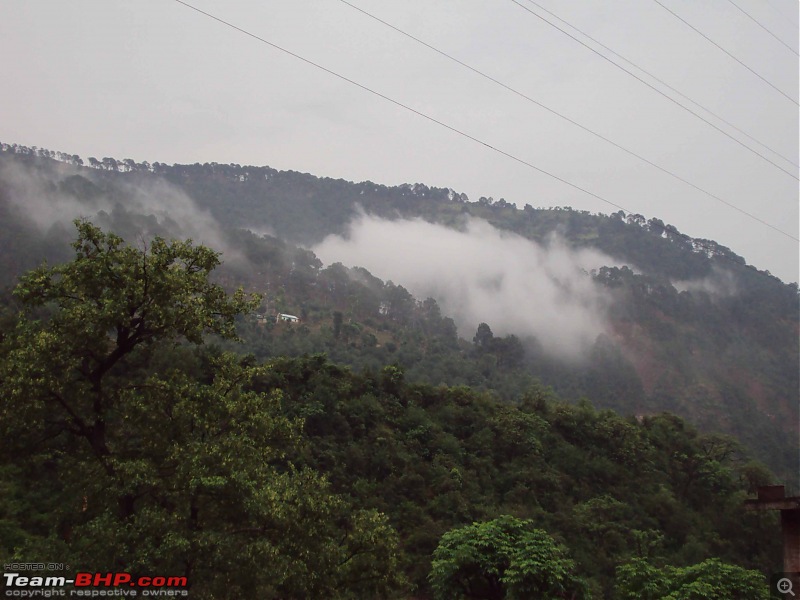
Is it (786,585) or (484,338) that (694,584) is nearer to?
(786,585)

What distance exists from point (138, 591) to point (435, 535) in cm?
2723

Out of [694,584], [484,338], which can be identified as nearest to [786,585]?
[694,584]

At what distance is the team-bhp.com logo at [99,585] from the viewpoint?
35.1ft

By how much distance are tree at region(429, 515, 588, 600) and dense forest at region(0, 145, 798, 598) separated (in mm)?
82

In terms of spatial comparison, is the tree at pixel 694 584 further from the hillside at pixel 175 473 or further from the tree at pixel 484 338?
the tree at pixel 484 338

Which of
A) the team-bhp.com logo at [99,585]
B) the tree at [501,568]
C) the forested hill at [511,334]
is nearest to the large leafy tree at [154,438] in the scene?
the team-bhp.com logo at [99,585]

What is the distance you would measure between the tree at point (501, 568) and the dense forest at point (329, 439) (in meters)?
0.08

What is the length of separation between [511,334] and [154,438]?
113m

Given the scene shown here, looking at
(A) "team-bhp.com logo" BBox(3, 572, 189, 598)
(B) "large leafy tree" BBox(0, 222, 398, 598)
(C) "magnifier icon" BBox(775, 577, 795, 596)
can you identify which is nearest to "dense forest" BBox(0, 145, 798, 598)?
(B) "large leafy tree" BBox(0, 222, 398, 598)

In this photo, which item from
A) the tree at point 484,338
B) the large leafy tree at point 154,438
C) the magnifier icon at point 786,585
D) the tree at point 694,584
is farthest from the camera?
the tree at point 484,338

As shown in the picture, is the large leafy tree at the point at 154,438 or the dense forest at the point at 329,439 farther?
the dense forest at the point at 329,439

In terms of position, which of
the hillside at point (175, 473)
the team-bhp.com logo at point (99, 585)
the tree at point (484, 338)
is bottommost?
the team-bhp.com logo at point (99, 585)

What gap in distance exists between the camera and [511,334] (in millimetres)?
121688

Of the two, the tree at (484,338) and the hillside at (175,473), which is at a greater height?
the tree at (484,338)
